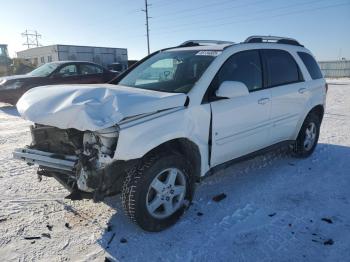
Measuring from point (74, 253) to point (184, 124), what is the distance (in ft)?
5.24

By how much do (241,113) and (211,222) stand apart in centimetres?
135

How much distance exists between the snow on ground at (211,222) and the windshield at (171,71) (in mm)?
1441

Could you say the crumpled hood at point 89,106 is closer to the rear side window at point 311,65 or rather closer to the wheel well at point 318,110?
the rear side window at point 311,65

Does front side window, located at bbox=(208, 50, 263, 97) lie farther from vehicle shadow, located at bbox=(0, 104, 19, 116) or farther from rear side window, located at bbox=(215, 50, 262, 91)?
vehicle shadow, located at bbox=(0, 104, 19, 116)

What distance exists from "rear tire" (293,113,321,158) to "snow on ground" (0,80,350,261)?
0.45 m

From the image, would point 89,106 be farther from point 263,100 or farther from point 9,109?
point 9,109

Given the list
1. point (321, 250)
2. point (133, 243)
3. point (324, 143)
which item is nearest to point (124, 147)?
point (133, 243)

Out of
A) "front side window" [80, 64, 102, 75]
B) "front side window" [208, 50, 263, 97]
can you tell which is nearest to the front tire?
"front side window" [208, 50, 263, 97]

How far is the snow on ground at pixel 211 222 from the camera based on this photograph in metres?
2.95

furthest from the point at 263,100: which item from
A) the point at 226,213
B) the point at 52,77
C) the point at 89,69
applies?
the point at 89,69

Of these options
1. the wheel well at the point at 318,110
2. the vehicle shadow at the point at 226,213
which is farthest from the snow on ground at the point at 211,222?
the wheel well at the point at 318,110

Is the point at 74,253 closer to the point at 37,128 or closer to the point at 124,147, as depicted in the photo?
the point at 124,147

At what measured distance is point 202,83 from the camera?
11.7 ft

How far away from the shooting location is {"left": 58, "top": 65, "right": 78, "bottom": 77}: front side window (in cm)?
1125
